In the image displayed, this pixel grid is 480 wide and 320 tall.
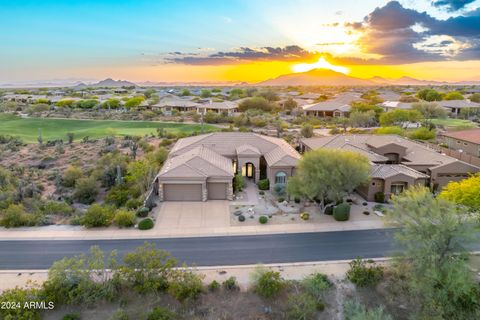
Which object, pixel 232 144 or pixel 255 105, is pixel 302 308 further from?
pixel 255 105

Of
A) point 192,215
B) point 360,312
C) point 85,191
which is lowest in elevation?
point 360,312

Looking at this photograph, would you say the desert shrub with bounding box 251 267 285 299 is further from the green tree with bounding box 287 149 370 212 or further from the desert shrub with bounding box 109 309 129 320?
the green tree with bounding box 287 149 370 212

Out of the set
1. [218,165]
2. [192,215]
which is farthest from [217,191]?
[192,215]

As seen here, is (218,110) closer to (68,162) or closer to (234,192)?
(68,162)

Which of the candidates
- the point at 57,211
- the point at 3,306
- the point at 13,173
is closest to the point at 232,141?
the point at 57,211

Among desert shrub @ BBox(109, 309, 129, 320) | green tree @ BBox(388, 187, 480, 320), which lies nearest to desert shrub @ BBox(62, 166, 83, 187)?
desert shrub @ BBox(109, 309, 129, 320)

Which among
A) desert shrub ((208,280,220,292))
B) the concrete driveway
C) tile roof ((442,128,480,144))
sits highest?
tile roof ((442,128,480,144))
